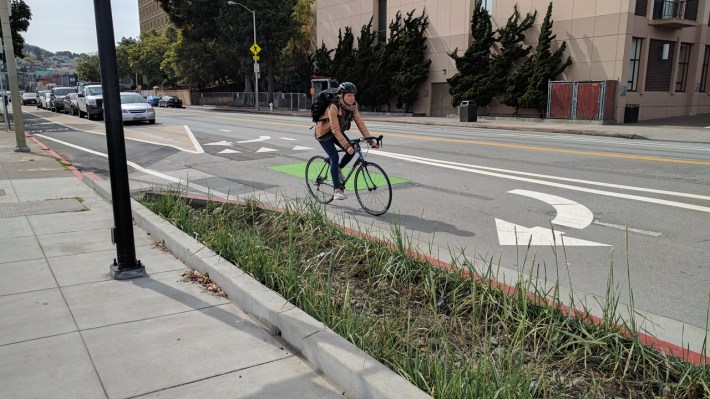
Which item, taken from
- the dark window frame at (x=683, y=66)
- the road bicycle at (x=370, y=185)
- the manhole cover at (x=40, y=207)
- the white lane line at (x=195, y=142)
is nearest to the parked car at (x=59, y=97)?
the white lane line at (x=195, y=142)

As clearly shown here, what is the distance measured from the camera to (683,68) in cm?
3116

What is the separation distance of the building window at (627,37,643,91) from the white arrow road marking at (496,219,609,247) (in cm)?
2538

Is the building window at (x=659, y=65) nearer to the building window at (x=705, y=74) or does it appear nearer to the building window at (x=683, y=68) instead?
the building window at (x=683, y=68)

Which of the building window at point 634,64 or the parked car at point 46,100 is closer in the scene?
the building window at point 634,64

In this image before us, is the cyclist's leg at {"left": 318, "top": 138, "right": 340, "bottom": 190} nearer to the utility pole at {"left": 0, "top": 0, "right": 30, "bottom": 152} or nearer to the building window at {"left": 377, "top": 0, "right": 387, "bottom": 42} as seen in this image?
the utility pole at {"left": 0, "top": 0, "right": 30, "bottom": 152}

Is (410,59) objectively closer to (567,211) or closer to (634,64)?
(634,64)

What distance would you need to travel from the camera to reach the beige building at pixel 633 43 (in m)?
27.2

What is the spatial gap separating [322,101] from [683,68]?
3083 cm

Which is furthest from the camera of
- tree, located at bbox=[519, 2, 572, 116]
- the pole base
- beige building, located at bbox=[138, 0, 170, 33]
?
beige building, located at bbox=[138, 0, 170, 33]

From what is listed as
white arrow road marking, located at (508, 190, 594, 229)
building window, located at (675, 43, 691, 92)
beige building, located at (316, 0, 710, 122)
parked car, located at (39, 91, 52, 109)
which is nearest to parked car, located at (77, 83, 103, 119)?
parked car, located at (39, 91, 52, 109)

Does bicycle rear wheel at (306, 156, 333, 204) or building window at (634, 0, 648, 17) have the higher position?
building window at (634, 0, 648, 17)

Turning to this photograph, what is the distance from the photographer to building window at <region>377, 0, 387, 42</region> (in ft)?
138

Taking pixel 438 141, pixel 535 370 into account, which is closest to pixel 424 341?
pixel 535 370

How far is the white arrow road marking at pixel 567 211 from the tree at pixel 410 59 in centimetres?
3020
